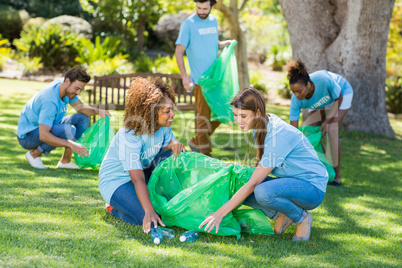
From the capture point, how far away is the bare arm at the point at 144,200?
304 centimetres

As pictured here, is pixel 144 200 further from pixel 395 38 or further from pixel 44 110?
pixel 395 38

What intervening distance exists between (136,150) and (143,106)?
0.30m

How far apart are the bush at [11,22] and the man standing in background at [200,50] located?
45.1 ft

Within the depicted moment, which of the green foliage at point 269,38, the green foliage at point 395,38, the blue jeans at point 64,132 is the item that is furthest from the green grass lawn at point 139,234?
the green foliage at point 269,38

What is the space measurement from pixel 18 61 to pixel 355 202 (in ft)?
36.1

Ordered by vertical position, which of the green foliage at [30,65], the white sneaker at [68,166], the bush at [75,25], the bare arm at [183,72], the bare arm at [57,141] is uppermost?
the bush at [75,25]

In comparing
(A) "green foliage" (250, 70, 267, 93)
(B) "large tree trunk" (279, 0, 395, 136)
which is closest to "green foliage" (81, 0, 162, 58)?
(A) "green foliage" (250, 70, 267, 93)

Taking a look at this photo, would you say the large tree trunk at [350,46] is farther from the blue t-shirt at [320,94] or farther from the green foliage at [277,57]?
the green foliage at [277,57]

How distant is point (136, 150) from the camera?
10.5 ft

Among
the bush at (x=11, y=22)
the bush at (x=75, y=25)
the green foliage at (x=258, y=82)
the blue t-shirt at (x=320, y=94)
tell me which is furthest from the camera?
the bush at (x=11, y=22)

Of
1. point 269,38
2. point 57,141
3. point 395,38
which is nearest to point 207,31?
point 57,141

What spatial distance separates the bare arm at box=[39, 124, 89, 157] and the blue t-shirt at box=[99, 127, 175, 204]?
3.52 ft

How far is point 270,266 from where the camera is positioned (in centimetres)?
266

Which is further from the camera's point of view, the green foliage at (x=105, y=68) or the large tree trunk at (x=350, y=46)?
the green foliage at (x=105, y=68)
